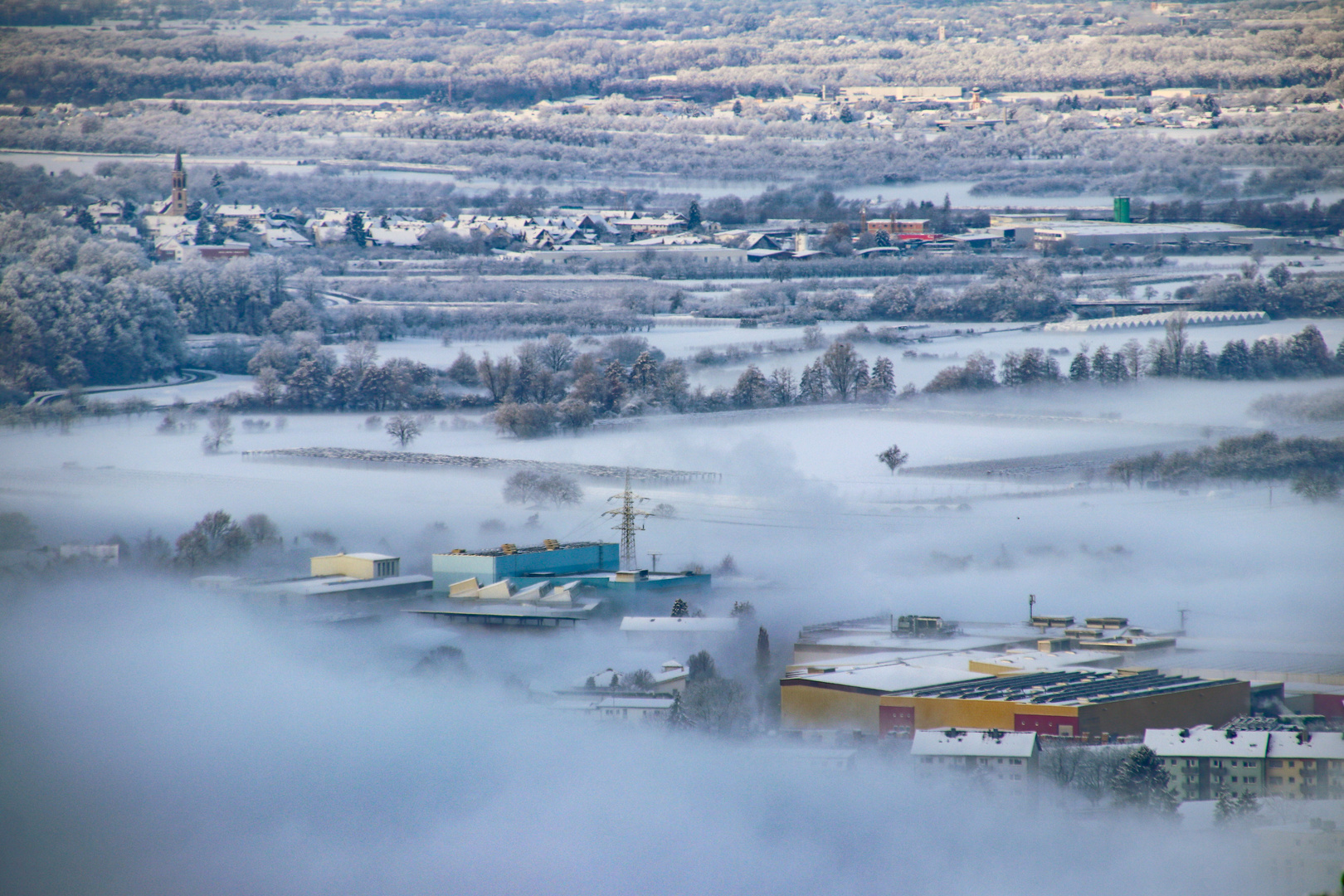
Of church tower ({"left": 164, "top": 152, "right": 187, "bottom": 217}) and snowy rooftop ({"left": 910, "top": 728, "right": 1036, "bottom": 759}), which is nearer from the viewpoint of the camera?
snowy rooftop ({"left": 910, "top": 728, "right": 1036, "bottom": 759})

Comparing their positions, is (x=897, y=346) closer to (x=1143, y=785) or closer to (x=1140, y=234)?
(x=1140, y=234)

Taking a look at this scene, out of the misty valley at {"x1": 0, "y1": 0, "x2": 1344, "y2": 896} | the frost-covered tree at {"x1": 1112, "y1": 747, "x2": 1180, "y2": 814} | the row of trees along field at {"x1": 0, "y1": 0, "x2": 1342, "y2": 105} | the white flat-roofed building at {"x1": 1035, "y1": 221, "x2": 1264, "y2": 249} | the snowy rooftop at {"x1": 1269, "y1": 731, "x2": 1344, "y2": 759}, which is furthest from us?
the row of trees along field at {"x1": 0, "y1": 0, "x2": 1342, "y2": 105}

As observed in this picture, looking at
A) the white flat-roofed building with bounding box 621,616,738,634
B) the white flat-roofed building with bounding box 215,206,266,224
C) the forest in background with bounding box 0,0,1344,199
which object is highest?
the forest in background with bounding box 0,0,1344,199

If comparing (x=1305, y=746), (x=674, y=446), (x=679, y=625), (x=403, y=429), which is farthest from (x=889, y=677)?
(x=403, y=429)

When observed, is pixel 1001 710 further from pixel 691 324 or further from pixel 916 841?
pixel 691 324

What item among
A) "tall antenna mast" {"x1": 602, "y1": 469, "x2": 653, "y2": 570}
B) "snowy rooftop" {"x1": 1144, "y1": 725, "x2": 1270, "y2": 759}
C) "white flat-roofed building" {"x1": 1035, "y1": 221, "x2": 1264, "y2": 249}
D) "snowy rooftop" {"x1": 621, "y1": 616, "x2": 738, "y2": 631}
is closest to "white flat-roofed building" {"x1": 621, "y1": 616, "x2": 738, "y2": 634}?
"snowy rooftop" {"x1": 621, "y1": 616, "x2": 738, "y2": 631}

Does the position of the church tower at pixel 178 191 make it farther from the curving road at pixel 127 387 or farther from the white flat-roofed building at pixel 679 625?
the white flat-roofed building at pixel 679 625

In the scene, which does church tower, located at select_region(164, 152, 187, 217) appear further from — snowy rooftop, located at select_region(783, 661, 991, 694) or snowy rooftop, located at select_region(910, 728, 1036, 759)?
snowy rooftop, located at select_region(910, 728, 1036, 759)
